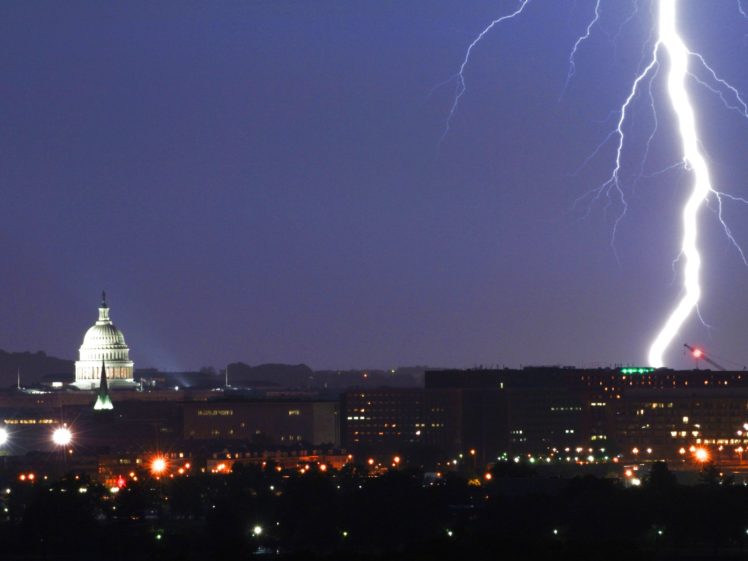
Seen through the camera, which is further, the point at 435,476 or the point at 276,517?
the point at 435,476

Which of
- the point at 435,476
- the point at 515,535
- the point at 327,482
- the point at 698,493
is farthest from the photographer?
the point at 435,476

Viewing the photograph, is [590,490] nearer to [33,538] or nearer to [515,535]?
[515,535]

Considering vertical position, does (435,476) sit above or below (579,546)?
above

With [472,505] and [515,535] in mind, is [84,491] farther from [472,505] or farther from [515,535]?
[515,535]

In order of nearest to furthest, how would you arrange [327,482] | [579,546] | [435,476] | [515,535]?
1. [579,546]
2. [515,535]
3. [327,482]
4. [435,476]

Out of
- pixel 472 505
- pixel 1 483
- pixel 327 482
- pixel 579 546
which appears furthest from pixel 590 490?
pixel 1 483

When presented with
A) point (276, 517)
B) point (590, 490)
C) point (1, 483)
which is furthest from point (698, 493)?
point (1, 483)
